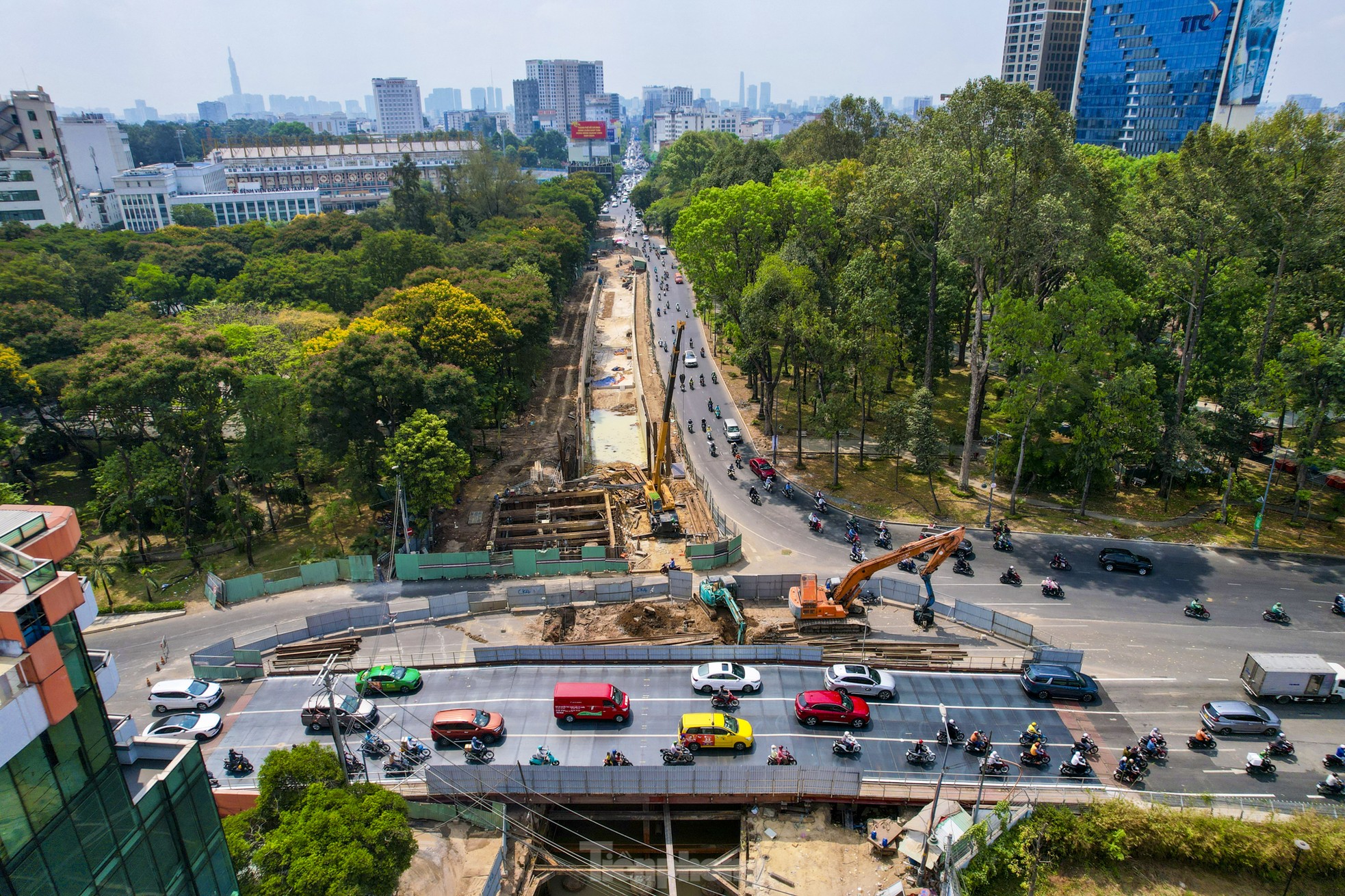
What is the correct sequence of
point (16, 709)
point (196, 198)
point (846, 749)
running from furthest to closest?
point (196, 198)
point (846, 749)
point (16, 709)

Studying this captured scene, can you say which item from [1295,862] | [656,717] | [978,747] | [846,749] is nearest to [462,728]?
[656,717]

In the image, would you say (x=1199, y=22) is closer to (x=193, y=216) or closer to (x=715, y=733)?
(x=715, y=733)

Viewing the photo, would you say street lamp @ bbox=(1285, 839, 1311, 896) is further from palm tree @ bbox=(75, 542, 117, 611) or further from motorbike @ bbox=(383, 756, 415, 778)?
palm tree @ bbox=(75, 542, 117, 611)

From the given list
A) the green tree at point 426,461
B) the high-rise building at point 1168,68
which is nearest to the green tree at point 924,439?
the green tree at point 426,461

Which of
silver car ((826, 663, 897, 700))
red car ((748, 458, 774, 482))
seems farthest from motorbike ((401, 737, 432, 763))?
red car ((748, 458, 774, 482))

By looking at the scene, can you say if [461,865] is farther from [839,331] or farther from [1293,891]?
[839,331]

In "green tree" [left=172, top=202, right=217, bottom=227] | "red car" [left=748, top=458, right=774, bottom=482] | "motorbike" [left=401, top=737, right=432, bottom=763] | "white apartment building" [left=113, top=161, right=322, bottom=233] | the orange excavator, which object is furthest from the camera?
"white apartment building" [left=113, top=161, right=322, bottom=233]
